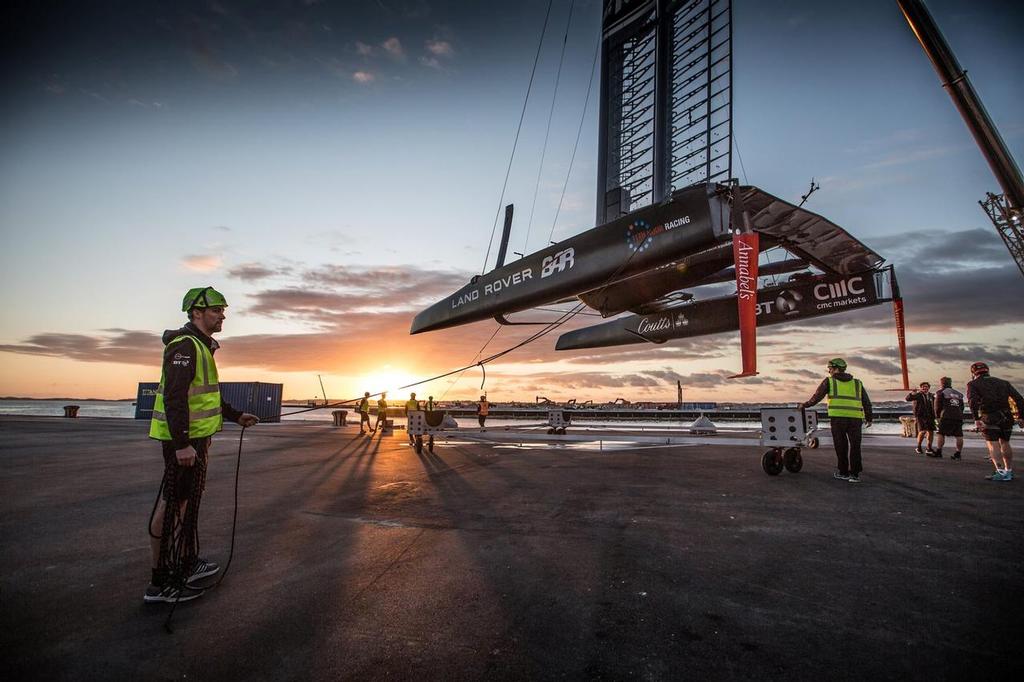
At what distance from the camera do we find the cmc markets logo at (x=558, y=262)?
644 centimetres

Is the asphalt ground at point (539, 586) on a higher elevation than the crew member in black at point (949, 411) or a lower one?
lower

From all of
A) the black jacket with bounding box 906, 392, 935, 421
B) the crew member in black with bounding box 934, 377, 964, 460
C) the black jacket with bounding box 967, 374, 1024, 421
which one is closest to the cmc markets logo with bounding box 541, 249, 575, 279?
the black jacket with bounding box 967, 374, 1024, 421

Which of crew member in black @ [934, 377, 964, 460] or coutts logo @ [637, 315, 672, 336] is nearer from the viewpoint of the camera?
crew member in black @ [934, 377, 964, 460]

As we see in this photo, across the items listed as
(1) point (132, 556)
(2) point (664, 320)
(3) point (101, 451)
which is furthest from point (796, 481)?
(3) point (101, 451)

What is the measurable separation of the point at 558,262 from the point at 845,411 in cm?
445

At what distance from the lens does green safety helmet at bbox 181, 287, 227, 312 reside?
285 centimetres

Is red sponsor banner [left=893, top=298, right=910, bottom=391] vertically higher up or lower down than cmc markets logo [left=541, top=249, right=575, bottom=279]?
lower down

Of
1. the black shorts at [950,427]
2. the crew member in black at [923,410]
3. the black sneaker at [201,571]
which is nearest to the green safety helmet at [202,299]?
the black sneaker at [201,571]

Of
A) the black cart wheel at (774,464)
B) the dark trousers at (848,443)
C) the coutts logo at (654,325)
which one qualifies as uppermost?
the coutts logo at (654,325)

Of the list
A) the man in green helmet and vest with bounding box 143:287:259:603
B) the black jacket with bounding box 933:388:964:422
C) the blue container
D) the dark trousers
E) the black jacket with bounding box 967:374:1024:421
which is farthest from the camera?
the blue container

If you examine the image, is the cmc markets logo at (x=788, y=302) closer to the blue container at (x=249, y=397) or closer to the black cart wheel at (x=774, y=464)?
the black cart wheel at (x=774, y=464)

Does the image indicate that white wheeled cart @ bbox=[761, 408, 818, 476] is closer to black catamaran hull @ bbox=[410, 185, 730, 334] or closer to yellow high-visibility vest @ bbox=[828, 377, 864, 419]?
yellow high-visibility vest @ bbox=[828, 377, 864, 419]

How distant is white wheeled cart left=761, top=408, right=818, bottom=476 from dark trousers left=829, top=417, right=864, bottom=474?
0.93ft

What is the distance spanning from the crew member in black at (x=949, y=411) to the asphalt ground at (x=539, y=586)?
3423mm
